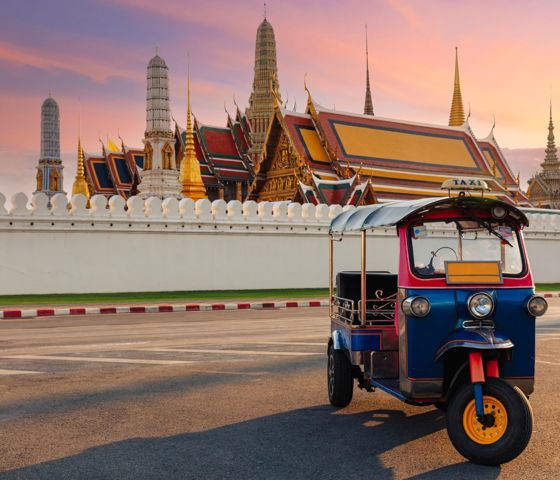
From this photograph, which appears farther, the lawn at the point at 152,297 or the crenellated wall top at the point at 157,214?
the crenellated wall top at the point at 157,214

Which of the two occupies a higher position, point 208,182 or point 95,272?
point 208,182

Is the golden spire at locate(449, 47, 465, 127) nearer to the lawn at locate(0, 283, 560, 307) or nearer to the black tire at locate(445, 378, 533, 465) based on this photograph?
the lawn at locate(0, 283, 560, 307)

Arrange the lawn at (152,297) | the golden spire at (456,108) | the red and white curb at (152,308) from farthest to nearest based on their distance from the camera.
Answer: the golden spire at (456,108) < the lawn at (152,297) < the red and white curb at (152,308)

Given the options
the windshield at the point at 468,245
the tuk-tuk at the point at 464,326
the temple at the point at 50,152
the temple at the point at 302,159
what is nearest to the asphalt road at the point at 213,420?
the tuk-tuk at the point at 464,326

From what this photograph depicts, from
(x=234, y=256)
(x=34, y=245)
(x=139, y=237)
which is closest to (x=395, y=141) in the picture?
(x=234, y=256)

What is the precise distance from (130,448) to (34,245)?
14609 millimetres

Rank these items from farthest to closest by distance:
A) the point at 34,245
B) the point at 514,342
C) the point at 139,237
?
the point at 139,237 → the point at 34,245 → the point at 514,342

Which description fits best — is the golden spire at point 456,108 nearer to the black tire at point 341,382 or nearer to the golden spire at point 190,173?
the golden spire at point 190,173

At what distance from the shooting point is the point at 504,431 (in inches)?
187

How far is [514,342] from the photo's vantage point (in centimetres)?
534

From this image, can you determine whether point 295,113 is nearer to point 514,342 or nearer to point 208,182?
point 208,182

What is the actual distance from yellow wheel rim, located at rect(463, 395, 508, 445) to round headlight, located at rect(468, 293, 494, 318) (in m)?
0.65

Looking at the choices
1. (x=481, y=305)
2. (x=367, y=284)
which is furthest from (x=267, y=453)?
(x=367, y=284)

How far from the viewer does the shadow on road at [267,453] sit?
4.59m
